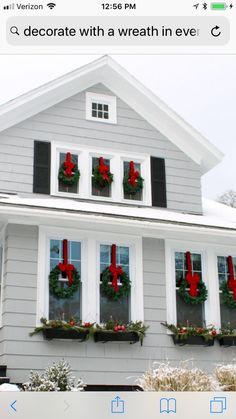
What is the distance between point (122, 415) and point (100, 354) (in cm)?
657

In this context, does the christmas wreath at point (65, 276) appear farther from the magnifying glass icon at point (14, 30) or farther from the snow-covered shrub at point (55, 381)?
the magnifying glass icon at point (14, 30)

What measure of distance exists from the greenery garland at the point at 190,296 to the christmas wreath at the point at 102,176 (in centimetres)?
234

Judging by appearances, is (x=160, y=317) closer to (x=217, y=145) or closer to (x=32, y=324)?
(x=32, y=324)

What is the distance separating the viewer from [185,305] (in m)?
9.50

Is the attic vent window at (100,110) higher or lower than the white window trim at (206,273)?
higher

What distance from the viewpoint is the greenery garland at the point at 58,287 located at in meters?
8.61

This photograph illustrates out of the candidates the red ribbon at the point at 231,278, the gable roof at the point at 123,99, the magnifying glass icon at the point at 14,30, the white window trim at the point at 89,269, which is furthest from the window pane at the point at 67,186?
the magnifying glass icon at the point at 14,30

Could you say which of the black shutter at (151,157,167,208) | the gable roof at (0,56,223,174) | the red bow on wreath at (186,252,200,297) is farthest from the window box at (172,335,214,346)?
the gable roof at (0,56,223,174)

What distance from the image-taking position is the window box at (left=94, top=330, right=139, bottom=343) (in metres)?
8.56

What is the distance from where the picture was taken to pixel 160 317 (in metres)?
9.19

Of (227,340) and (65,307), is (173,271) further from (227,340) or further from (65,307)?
(65,307)

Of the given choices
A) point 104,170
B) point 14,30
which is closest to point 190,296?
point 104,170

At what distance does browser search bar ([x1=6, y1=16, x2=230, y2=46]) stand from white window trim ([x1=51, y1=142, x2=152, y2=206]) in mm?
6337
